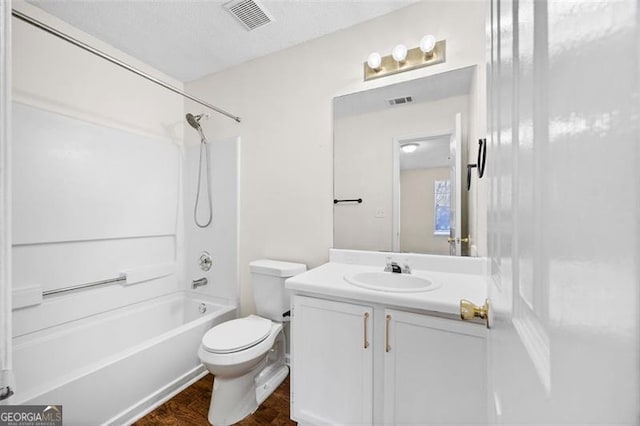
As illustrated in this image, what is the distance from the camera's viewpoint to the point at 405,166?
5.44 feet

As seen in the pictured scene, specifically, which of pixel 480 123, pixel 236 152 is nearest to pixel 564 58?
pixel 480 123

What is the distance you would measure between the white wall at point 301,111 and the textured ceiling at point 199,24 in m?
0.09

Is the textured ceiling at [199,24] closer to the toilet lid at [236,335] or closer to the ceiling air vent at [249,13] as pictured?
the ceiling air vent at [249,13]

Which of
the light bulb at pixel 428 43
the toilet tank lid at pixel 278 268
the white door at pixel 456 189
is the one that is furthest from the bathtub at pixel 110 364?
the light bulb at pixel 428 43

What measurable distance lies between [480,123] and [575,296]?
1.50 metres

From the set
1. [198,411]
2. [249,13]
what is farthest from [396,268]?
[249,13]

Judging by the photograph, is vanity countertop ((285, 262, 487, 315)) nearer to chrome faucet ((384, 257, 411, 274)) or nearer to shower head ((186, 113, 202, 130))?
chrome faucet ((384, 257, 411, 274))

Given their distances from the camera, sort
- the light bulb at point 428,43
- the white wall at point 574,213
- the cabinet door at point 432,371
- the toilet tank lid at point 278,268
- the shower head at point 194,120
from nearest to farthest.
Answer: the white wall at point 574,213
the cabinet door at point 432,371
the light bulb at point 428,43
the toilet tank lid at point 278,268
the shower head at point 194,120

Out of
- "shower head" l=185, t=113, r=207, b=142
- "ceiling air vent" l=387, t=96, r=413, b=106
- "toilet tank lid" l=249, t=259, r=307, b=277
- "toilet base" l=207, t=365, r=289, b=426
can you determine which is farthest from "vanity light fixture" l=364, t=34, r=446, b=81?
"toilet base" l=207, t=365, r=289, b=426

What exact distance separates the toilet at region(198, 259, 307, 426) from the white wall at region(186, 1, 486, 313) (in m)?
0.25

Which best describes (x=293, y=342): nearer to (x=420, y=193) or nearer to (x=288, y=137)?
(x=420, y=193)

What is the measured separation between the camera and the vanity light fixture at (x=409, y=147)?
64.3 inches

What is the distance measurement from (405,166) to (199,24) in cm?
168

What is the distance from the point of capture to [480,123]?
143 cm
